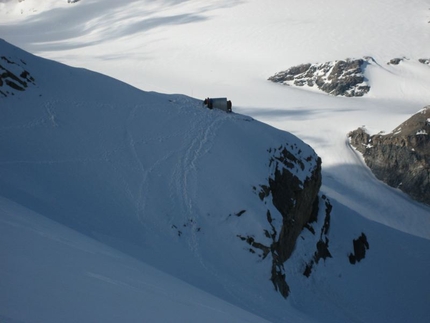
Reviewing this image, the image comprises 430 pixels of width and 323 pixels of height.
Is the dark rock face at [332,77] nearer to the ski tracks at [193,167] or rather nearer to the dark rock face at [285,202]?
the dark rock face at [285,202]

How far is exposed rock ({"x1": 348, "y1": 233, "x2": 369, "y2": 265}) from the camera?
2044cm

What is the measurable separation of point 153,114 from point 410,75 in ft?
152

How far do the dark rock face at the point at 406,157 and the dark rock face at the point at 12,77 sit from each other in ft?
84.9

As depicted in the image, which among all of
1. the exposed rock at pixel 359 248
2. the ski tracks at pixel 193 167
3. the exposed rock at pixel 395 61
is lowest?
the exposed rock at pixel 395 61

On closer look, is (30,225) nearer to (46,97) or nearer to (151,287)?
(151,287)

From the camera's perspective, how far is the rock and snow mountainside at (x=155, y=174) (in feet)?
39.5

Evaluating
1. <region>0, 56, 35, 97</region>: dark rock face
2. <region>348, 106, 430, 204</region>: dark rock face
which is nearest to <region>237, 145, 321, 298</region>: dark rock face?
<region>0, 56, 35, 97</region>: dark rock face

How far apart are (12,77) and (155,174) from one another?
23.2 feet

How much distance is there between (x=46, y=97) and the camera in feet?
54.6

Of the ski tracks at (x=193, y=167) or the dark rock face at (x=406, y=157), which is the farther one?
the dark rock face at (x=406, y=157)

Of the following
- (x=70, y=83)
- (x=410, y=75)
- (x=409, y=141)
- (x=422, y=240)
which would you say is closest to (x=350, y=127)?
(x=409, y=141)

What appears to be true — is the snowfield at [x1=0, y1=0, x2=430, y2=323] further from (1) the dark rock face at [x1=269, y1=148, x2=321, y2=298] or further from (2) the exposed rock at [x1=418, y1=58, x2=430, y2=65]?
(2) the exposed rock at [x1=418, y1=58, x2=430, y2=65]

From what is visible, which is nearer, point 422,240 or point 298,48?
point 422,240

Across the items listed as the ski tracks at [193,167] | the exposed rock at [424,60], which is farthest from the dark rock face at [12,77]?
the exposed rock at [424,60]
